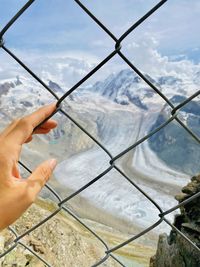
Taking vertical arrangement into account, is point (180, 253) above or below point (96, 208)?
below

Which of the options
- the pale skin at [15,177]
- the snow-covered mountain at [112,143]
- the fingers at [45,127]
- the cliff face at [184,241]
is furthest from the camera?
the snow-covered mountain at [112,143]

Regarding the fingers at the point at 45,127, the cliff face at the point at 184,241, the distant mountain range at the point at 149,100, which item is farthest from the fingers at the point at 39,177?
the distant mountain range at the point at 149,100

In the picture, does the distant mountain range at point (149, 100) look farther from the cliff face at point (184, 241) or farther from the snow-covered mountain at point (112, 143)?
the cliff face at point (184, 241)

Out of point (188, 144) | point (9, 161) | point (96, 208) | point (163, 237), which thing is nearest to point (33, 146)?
point (188, 144)

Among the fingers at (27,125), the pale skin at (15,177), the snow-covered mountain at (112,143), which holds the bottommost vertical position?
the pale skin at (15,177)

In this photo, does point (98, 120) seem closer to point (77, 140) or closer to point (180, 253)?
point (77, 140)

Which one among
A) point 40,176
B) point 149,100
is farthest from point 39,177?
point 149,100
